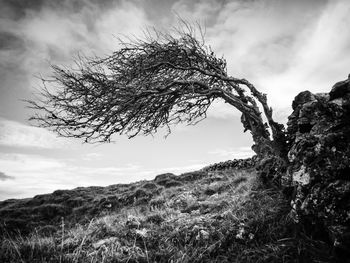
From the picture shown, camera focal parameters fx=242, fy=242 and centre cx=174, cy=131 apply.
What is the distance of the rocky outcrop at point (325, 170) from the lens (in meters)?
3.02

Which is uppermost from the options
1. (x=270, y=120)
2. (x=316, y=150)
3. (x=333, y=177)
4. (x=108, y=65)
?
(x=108, y=65)

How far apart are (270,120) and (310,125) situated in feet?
3.81

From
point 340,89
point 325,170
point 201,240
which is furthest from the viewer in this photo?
point 201,240

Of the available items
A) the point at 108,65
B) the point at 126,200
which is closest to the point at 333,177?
the point at 108,65

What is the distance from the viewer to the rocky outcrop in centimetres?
302

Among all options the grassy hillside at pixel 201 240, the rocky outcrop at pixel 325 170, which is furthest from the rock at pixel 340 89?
the grassy hillside at pixel 201 240

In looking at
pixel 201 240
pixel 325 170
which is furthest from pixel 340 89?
pixel 201 240

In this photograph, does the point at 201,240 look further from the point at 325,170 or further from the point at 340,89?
the point at 340,89

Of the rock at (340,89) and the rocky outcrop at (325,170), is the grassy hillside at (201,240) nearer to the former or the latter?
the rocky outcrop at (325,170)

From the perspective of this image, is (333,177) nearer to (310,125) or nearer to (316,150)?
(316,150)

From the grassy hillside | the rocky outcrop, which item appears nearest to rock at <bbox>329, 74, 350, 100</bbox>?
the rocky outcrop

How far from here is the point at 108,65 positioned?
273 inches

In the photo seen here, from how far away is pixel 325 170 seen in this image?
3.40 metres

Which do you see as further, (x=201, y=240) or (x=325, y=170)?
(x=201, y=240)
